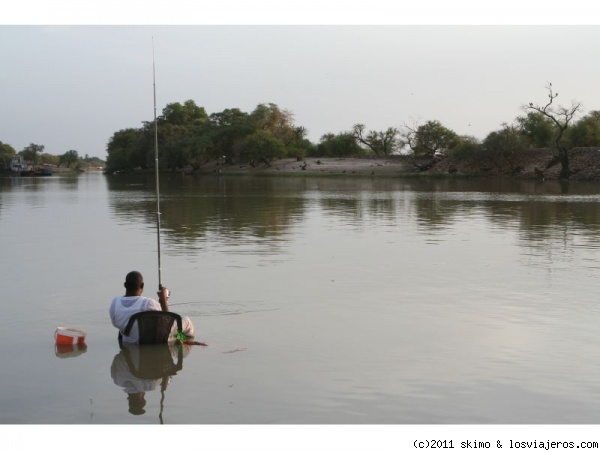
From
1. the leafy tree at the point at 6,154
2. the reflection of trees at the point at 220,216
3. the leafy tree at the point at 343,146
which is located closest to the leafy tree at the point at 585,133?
the leafy tree at the point at 343,146

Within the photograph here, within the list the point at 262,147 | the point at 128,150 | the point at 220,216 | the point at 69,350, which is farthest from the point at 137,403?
the point at 128,150

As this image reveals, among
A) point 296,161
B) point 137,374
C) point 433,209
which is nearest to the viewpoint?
point 137,374

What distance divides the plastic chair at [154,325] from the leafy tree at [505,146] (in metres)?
69.7

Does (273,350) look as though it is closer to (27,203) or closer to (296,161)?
(27,203)

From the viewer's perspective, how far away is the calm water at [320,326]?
293 inches

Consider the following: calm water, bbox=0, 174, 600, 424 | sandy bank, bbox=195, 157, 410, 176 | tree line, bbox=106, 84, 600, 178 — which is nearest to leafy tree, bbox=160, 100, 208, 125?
tree line, bbox=106, 84, 600, 178

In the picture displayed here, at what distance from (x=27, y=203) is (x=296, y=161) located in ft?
209

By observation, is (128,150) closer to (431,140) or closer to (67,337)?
(431,140)

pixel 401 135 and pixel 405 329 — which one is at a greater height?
pixel 401 135

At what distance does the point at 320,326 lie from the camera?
34.7 feet

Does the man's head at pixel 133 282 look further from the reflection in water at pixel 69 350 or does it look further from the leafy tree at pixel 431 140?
the leafy tree at pixel 431 140

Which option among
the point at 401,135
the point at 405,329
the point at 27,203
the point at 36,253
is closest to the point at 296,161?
the point at 401,135

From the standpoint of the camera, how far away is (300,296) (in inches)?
500

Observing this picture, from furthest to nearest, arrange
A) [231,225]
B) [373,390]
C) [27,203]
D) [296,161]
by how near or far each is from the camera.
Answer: [296,161]
[27,203]
[231,225]
[373,390]
